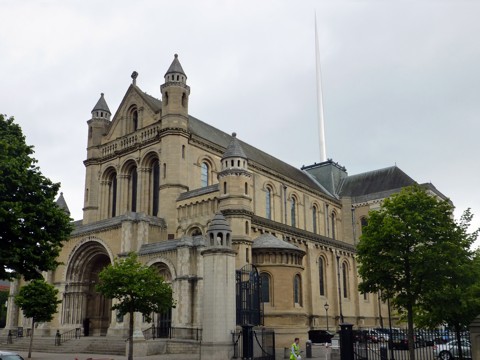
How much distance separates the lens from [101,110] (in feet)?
176

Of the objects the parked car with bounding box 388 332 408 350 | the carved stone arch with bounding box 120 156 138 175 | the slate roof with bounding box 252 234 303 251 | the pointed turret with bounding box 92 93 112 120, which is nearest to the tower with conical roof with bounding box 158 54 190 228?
the carved stone arch with bounding box 120 156 138 175

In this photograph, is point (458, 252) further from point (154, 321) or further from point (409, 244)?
point (154, 321)

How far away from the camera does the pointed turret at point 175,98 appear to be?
148ft

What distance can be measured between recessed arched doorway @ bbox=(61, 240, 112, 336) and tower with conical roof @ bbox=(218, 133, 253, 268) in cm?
1177

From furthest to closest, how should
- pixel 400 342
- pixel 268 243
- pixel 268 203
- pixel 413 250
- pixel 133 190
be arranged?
pixel 268 203, pixel 133 190, pixel 268 243, pixel 400 342, pixel 413 250

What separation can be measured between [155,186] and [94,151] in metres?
9.37

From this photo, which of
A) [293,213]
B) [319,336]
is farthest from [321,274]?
[319,336]

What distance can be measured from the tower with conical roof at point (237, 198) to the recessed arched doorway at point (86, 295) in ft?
38.6

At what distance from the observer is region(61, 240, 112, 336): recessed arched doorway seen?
43125 mm

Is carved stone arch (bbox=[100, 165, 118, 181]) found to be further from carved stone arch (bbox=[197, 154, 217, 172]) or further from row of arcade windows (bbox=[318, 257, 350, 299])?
row of arcade windows (bbox=[318, 257, 350, 299])

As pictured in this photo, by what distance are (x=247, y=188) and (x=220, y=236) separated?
52.4 feet

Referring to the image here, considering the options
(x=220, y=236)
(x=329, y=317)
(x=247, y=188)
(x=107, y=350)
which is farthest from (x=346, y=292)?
(x=220, y=236)

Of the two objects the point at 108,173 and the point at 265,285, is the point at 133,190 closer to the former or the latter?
the point at 108,173

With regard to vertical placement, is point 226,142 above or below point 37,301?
above
